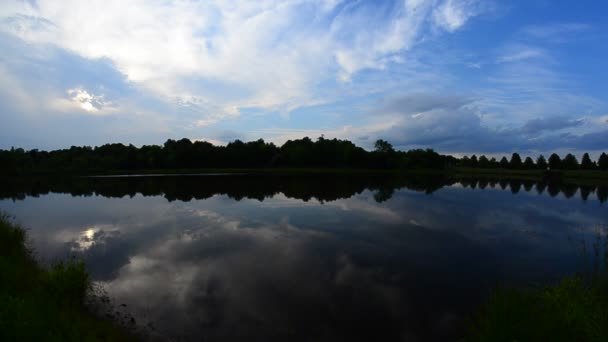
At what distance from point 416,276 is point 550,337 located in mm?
5744

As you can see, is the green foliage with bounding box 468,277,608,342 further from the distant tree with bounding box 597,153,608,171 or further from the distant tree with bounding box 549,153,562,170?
the distant tree with bounding box 549,153,562,170

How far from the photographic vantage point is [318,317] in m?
7.47

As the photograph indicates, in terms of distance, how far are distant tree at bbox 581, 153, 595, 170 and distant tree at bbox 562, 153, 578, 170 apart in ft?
10.1

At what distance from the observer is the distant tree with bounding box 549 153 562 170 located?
108 m

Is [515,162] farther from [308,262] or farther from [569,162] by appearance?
[308,262]

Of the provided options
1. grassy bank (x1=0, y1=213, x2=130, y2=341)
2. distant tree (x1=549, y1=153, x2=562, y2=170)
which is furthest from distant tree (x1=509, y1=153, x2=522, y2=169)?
grassy bank (x1=0, y1=213, x2=130, y2=341)

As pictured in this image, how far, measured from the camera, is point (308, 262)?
11.5 m

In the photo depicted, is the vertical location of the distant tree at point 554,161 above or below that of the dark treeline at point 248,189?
above

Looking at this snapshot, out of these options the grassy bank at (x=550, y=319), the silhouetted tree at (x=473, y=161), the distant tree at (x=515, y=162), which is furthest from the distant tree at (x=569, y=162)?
the grassy bank at (x=550, y=319)

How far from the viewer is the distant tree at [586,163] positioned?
4095 inches

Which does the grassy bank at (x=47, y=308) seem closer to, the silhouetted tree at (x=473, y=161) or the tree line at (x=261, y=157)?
the tree line at (x=261, y=157)

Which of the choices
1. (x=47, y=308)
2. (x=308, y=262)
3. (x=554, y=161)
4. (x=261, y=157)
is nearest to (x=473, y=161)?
(x=554, y=161)

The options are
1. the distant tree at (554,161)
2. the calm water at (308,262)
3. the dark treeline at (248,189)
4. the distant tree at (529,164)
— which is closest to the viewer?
the calm water at (308,262)

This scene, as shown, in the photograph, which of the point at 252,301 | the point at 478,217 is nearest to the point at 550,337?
the point at 252,301
